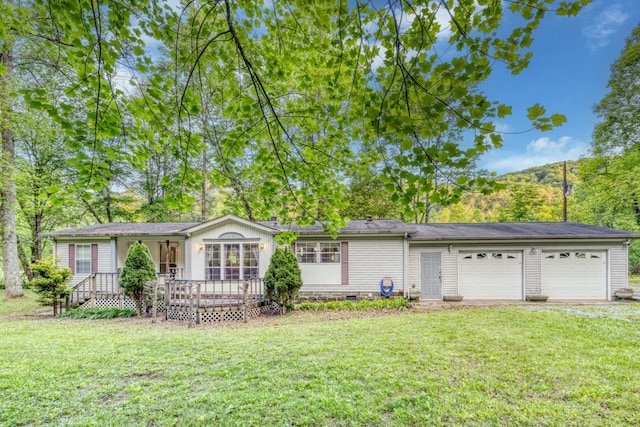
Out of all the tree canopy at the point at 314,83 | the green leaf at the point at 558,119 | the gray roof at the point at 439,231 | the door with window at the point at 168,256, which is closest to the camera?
the green leaf at the point at 558,119

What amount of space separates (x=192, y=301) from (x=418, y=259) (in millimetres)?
7915

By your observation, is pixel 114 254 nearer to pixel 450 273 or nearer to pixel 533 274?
pixel 450 273

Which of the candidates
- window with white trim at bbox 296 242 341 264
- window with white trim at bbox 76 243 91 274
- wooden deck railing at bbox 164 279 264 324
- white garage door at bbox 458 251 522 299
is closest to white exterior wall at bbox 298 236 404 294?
window with white trim at bbox 296 242 341 264

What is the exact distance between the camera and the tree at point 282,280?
28.9ft

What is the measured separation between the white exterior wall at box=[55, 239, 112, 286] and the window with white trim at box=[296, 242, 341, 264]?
7.62 metres

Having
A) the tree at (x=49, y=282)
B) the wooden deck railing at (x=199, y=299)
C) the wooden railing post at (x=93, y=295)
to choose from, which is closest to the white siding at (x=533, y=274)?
the wooden deck railing at (x=199, y=299)

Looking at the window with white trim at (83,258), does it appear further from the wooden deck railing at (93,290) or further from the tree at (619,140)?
the tree at (619,140)

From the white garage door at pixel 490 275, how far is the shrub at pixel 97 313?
1158cm

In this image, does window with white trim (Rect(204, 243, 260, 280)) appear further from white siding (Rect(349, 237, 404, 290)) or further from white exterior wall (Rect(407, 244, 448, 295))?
white exterior wall (Rect(407, 244, 448, 295))

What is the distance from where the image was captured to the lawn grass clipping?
3.08 m

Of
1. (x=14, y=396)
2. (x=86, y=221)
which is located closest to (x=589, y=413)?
(x=14, y=396)

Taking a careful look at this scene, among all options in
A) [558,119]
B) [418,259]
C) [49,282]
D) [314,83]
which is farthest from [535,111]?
[49,282]

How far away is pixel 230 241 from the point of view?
33.8ft

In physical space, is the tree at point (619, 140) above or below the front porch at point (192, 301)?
above
